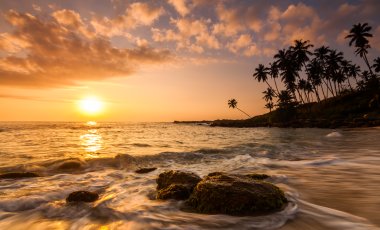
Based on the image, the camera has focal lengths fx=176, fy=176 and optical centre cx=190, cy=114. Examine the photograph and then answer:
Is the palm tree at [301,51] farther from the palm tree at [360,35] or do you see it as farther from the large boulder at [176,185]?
the large boulder at [176,185]

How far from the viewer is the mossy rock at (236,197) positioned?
3.21 metres

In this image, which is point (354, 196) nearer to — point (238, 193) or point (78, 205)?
point (238, 193)

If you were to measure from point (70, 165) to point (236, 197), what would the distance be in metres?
6.95

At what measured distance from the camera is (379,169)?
19.3 feet

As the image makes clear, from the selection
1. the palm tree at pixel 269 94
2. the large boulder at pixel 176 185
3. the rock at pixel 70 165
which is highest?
the palm tree at pixel 269 94

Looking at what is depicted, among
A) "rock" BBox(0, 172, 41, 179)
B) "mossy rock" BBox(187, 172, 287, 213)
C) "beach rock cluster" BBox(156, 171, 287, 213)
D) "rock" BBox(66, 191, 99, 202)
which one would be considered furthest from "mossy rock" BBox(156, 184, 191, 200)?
"rock" BBox(0, 172, 41, 179)

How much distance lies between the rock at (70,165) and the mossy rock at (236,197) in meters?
5.87

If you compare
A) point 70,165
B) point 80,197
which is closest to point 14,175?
point 70,165

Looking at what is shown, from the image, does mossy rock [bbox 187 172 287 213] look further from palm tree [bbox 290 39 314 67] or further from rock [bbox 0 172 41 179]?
palm tree [bbox 290 39 314 67]

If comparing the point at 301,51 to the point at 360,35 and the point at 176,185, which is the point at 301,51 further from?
the point at 176,185

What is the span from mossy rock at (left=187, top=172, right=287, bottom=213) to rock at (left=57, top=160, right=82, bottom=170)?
5872mm

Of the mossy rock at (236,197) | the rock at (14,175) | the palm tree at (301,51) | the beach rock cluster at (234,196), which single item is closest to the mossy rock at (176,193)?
the beach rock cluster at (234,196)

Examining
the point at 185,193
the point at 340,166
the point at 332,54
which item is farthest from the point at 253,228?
the point at 332,54

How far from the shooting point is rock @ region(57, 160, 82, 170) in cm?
706
